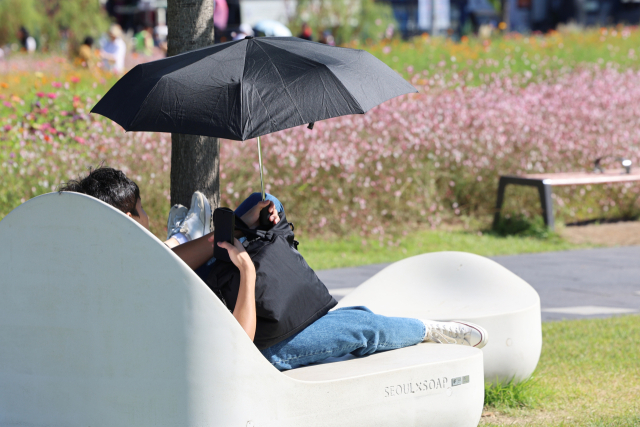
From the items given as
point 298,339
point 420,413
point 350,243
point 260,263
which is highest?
point 260,263

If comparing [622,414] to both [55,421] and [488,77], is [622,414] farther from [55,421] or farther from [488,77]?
[488,77]

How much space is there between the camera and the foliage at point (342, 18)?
22.7 m

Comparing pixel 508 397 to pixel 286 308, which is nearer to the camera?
pixel 286 308

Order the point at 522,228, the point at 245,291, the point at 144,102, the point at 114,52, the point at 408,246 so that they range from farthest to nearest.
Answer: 1. the point at 114,52
2. the point at 522,228
3. the point at 408,246
4. the point at 144,102
5. the point at 245,291

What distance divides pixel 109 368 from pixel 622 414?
2.31 meters

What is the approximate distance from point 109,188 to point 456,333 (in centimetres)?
150

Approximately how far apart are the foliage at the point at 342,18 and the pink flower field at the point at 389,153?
12.7 meters

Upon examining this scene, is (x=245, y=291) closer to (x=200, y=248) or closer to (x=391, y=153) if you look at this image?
(x=200, y=248)

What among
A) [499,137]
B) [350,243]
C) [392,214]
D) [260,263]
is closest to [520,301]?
[260,263]

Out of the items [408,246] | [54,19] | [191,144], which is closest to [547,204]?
[408,246]

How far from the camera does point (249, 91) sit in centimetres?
263

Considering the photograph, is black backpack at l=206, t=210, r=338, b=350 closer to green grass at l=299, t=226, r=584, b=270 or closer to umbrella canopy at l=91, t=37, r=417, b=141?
A: umbrella canopy at l=91, t=37, r=417, b=141

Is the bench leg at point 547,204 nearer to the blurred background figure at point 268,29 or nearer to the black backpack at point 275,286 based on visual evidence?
the blurred background figure at point 268,29

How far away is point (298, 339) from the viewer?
2.66 m
